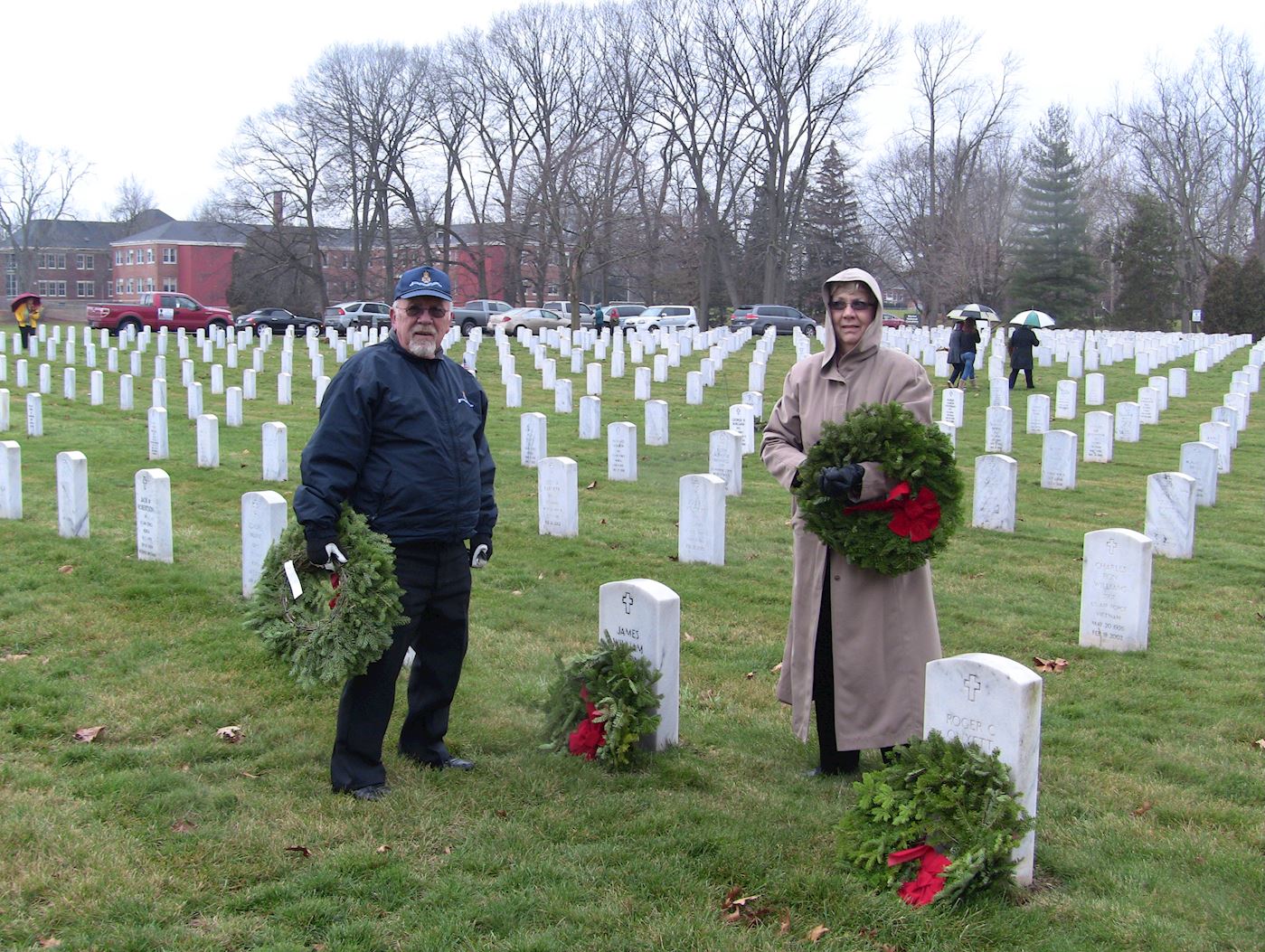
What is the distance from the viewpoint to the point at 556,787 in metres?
4.61

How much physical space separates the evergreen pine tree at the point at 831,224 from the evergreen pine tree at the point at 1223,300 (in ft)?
54.0

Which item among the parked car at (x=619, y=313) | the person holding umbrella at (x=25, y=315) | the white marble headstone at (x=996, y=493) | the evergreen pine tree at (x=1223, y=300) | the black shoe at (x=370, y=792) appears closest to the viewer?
the black shoe at (x=370, y=792)

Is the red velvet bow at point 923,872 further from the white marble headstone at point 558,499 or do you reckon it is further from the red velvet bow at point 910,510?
the white marble headstone at point 558,499

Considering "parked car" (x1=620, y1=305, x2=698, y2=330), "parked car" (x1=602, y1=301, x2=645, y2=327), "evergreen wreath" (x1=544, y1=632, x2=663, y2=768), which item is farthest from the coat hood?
"parked car" (x1=602, y1=301, x2=645, y2=327)

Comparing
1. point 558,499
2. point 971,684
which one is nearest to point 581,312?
point 558,499

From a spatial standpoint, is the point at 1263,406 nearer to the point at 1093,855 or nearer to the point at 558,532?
the point at 558,532

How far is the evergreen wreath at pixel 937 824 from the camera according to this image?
3627 millimetres

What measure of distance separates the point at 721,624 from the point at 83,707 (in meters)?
3.51

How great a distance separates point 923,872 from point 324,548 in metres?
2.28

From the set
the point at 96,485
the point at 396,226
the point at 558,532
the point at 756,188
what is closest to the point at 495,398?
the point at 96,485

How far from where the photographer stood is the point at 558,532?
9.62m

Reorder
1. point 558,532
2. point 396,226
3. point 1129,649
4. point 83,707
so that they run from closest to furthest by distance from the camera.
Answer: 1. point 83,707
2. point 1129,649
3. point 558,532
4. point 396,226

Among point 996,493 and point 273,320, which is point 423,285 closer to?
point 996,493

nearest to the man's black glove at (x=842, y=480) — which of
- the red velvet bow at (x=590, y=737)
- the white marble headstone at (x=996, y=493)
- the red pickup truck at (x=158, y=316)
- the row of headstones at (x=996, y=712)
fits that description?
the row of headstones at (x=996, y=712)
